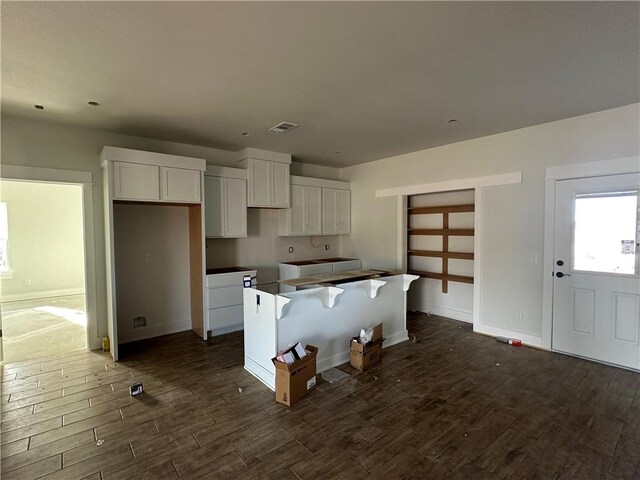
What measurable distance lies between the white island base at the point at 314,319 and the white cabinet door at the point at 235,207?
5.16 feet

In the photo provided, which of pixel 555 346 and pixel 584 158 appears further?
pixel 555 346

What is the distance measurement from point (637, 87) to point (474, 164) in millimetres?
1802

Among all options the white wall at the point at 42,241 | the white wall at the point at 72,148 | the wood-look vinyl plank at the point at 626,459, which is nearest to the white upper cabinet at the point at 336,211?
the white wall at the point at 72,148

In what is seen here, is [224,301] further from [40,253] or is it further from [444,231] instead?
[40,253]

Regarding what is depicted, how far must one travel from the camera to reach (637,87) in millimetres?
2891

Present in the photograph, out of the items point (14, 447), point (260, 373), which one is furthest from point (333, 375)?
point (14, 447)

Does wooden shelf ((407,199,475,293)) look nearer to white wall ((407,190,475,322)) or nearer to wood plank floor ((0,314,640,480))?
white wall ((407,190,475,322))

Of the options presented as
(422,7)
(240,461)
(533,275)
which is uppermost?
A: (422,7)

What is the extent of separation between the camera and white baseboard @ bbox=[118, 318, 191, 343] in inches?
169

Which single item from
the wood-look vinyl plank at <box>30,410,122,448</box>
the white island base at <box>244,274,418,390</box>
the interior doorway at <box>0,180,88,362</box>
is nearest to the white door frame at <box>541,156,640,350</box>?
the white island base at <box>244,274,418,390</box>

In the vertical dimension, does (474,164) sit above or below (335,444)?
above

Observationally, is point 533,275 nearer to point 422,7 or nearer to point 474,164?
point 474,164

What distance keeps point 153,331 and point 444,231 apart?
187 inches

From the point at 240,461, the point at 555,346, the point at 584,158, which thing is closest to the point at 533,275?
the point at 555,346
